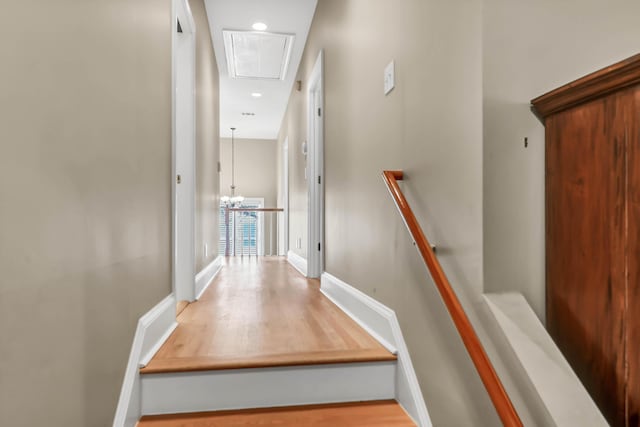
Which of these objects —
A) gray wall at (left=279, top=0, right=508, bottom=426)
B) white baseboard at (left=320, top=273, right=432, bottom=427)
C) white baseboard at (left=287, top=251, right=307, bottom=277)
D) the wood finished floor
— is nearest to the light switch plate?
gray wall at (left=279, top=0, right=508, bottom=426)

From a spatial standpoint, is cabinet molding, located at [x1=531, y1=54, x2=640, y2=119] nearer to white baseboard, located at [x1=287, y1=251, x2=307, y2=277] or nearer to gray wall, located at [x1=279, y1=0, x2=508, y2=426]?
gray wall, located at [x1=279, y1=0, x2=508, y2=426]

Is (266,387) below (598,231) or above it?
below

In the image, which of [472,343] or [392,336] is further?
[392,336]

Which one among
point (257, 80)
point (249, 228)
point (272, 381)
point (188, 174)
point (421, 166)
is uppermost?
point (257, 80)

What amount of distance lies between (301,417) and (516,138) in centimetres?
131

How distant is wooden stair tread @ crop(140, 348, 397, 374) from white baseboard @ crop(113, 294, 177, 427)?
67 millimetres

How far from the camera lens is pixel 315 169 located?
3.89m

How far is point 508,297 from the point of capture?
1124 millimetres

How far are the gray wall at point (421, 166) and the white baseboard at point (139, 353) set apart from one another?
3.53ft

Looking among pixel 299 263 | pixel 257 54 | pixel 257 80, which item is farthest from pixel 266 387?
pixel 257 80

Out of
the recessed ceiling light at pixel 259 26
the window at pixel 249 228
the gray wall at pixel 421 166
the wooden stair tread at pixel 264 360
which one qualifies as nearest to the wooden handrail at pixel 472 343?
the gray wall at pixel 421 166

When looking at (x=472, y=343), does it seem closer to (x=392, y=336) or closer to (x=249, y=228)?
(x=392, y=336)

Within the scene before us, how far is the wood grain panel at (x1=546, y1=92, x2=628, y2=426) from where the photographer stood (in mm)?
906

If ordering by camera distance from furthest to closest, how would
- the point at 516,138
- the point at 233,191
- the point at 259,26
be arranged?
1. the point at 233,191
2. the point at 259,26
3. the point at 516,138
